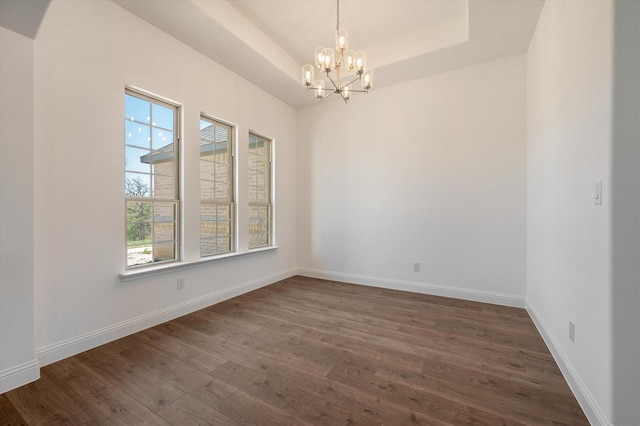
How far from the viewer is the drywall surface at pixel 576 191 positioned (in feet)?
4.59

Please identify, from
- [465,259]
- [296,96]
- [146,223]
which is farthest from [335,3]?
[465,259]

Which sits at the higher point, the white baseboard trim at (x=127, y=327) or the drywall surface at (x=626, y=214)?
the drywall surface at (x=626, y=214)

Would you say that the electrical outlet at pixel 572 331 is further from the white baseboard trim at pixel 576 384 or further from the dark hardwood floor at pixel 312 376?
the dark hardwood floor at pixel 312 376

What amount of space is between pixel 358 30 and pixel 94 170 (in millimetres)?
3470

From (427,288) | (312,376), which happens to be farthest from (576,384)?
(427,288)

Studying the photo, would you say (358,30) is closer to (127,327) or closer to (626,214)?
(626,214)

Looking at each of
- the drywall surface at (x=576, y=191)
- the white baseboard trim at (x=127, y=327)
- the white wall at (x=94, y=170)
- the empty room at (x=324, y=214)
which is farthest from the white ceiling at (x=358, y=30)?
the white baseboard trim at (x=127, y=327)

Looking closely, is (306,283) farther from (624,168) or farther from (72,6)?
(72,6)

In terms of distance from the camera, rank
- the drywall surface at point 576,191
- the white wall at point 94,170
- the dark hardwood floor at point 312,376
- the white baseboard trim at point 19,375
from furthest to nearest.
Answer: the white wall at point 94,170 → the white baseboard trim at point 19,375 → the dark hardwood floor at point 312,376 → the drywall surface at point 576,191

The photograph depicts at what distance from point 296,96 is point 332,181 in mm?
1634

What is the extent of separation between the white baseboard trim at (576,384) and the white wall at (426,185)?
116 cm

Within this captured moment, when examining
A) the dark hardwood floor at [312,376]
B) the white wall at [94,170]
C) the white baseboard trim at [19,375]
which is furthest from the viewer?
the white wall at [94,170]

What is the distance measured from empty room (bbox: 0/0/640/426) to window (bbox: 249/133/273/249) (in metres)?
0.04

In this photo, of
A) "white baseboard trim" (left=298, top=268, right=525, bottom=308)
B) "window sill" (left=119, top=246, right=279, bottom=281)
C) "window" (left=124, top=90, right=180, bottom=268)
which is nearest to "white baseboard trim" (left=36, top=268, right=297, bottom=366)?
"window sill" (left=119, top=246, right=279, bottom=281)
